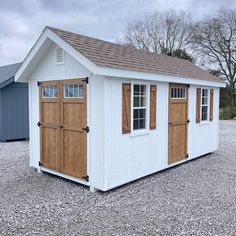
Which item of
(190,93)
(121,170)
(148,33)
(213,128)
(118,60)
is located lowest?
(121,170)

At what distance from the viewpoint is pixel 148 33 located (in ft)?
84.5

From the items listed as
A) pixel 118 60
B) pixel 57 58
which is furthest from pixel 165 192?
pixel 57 58

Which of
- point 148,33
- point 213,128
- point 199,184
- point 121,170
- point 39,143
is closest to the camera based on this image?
point 121,170

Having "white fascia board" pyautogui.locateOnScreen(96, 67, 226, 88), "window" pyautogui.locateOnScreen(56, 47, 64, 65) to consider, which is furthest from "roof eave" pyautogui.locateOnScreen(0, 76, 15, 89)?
"white fascia board" pyautogui.locateOnScreen(96, 67, 226, 88)

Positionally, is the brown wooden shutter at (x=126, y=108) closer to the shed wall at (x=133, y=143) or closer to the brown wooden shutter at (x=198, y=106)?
the shed wall at (x=133, y=143)

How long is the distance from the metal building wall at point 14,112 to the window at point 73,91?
6003 mm

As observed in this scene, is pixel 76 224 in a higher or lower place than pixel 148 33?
lower

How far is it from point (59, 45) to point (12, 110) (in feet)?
21.2

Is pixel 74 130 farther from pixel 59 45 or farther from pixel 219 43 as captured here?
pixel 219 43

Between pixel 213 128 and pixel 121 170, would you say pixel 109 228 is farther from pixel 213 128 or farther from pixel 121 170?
pixel 213 128

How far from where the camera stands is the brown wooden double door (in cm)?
484

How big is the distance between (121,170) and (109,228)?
4.98 ft

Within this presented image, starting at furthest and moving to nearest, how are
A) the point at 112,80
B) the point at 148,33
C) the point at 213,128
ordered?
the point at 148,33, the point at 213,128, the point at 112,80

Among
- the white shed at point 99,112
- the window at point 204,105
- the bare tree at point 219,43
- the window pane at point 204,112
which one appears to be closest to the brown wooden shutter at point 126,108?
the white shed at point 99,112
